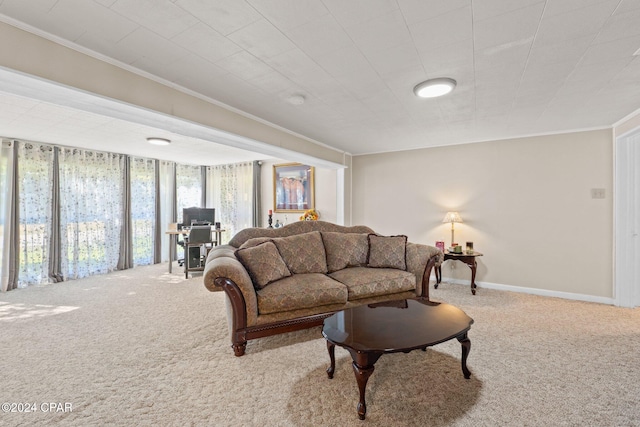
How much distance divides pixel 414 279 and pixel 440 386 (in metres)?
1.41

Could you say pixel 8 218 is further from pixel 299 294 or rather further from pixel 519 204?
pixel 519 204

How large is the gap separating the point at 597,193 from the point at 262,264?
4552 mm

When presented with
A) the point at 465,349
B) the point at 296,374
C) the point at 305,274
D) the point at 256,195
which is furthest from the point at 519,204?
the point at 256,195

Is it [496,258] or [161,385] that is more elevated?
[496,258]

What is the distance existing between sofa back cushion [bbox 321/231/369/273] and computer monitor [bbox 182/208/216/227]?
3.67 metres

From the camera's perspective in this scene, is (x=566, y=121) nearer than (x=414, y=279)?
No

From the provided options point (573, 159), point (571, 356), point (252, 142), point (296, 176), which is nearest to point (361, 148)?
point (296, 176)

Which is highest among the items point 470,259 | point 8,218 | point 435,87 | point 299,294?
point 435,87

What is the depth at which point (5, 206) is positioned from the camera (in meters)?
4.53

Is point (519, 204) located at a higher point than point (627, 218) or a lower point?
higher

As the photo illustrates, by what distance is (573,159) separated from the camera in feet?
13.3

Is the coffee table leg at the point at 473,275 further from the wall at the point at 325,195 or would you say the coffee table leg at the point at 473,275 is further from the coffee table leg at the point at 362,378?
the coffee table leg at the point at 362,378

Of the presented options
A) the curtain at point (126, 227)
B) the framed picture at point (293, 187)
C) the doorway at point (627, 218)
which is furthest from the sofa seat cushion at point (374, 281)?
the curtain at point (126, 227)

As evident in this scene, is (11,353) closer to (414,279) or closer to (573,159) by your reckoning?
(414,279)
